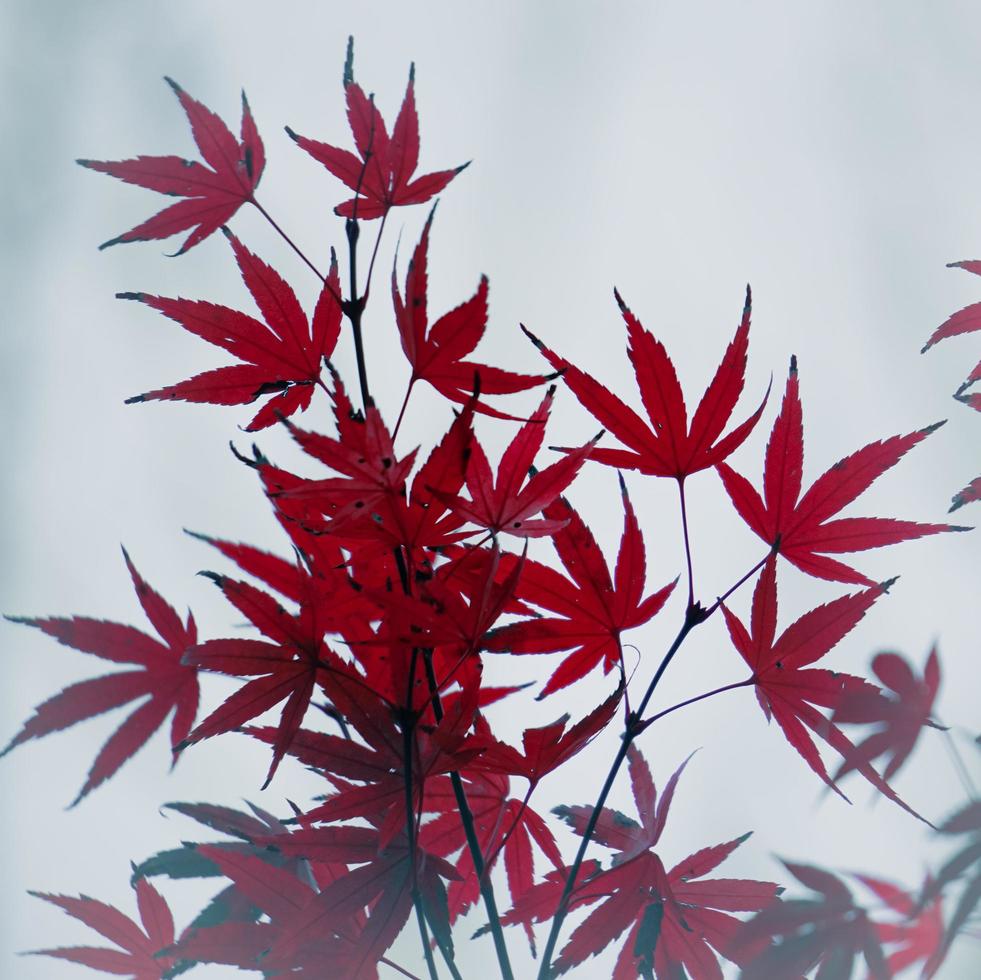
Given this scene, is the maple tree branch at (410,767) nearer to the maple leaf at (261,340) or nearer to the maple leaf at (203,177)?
the maple leaf at (261,340)

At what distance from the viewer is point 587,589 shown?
62 centimetres

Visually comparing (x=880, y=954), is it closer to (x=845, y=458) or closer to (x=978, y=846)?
(x=978, y=846)

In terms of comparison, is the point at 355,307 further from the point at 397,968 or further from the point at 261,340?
the point at 397,968

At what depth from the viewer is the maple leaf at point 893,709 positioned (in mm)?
410

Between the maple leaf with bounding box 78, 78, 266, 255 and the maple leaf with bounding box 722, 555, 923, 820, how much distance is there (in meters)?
0.48

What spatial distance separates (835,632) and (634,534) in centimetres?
15

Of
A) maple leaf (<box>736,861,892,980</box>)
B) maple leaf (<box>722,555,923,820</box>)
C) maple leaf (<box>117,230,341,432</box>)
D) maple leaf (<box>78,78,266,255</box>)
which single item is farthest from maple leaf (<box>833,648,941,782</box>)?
maple leaf (<box>78,78,266,255</box>)

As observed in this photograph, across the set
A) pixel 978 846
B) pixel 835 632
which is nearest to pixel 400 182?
pixel 835 632

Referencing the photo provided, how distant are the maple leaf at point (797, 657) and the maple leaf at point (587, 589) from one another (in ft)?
0.22

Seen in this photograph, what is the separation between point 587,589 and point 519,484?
93 mm

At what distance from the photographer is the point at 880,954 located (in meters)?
0.43

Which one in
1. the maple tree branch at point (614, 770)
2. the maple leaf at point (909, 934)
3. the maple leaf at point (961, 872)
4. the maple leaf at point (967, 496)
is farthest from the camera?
the maple leaf at point (967, 496)

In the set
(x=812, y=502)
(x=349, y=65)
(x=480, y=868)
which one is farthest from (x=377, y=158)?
(x=480, y=868)

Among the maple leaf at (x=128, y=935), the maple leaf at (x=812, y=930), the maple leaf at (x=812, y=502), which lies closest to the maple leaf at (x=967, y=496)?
the maple leaf at (x=812, y=502)
